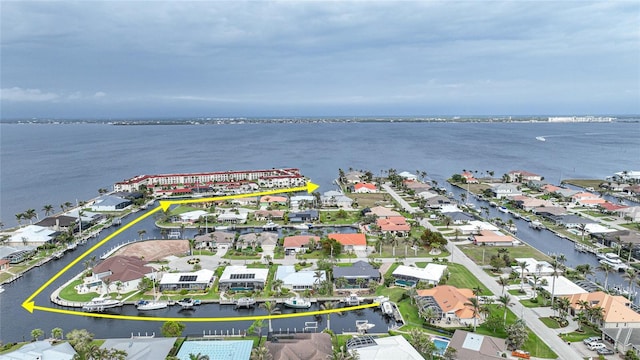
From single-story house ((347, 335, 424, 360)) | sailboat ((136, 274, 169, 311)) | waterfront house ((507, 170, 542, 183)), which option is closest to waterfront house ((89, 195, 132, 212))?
sailboat ((136, 274, 169, 311))

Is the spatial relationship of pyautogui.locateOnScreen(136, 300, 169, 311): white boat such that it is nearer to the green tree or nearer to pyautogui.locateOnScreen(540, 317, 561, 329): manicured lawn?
the green tree

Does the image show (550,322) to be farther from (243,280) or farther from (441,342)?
(243,280)

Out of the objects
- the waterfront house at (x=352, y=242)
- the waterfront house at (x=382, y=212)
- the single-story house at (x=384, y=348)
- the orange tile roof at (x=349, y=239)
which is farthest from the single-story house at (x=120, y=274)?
the waterfront house at (x=382, y=212)

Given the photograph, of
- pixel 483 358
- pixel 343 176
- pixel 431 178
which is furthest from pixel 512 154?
→ pixel 483 358

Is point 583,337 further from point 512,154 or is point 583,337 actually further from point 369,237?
point 512,154
